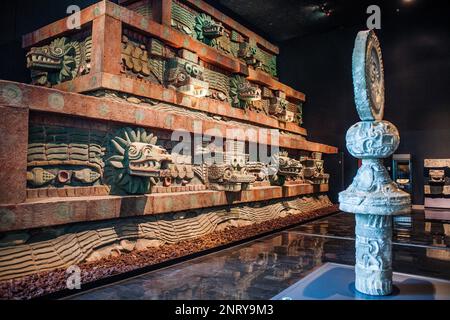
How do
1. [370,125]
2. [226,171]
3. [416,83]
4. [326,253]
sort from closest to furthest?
[370,125] < [326,253] < [226,171] < [416,83]

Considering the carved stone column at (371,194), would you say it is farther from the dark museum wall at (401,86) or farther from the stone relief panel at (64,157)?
the dark museum wall at (401,86)

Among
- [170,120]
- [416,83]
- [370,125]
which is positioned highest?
[416,83]

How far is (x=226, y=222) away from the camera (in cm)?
570

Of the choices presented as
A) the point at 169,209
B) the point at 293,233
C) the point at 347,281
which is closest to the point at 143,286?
the point at 169,209

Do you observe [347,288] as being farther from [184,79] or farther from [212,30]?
[212,30]

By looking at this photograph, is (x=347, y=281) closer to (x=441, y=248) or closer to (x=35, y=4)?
(x=441, y=248)

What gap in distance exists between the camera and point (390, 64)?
34.3ft

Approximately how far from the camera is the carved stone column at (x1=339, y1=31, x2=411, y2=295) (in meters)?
2.70

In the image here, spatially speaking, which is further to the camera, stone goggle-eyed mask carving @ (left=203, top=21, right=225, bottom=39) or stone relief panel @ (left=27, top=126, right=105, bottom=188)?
stone goggle-eyed mask carving @ (left=203, top=21, right=225, bottom=39)

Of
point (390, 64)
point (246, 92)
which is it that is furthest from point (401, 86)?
point (246, 92)

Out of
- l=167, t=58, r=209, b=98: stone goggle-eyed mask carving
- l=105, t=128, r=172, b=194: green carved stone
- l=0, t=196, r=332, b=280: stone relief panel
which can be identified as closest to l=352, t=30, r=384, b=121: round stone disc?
l=105, t=128, r=172, b=194: green carved stone

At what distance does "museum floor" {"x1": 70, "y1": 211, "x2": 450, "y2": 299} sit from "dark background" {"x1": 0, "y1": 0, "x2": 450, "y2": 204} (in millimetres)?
5058

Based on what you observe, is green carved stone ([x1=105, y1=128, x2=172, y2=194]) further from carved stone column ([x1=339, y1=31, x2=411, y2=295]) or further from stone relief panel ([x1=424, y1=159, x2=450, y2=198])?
stone relief panel ([x1=424, y1=159, x2=450, y2=198])

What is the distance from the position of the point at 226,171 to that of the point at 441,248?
3.48 m
